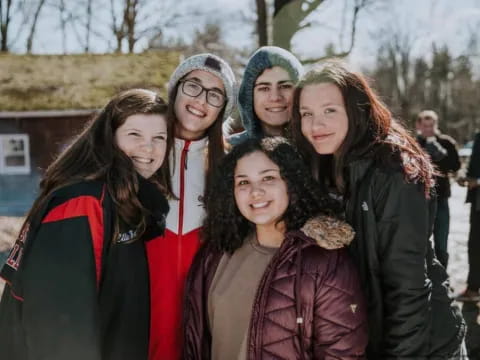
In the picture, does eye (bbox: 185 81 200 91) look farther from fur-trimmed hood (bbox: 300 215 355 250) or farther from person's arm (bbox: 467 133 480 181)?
person's arm (bbox: 467 133 480 181)

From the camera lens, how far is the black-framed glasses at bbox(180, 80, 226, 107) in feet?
10.0

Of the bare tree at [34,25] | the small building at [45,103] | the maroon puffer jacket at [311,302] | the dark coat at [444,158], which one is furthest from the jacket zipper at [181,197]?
the bare tree at [34,25]

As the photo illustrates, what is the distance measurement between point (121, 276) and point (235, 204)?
2.31 ft

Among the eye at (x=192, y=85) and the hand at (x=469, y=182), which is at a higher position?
the eye at (x=192, y=85)

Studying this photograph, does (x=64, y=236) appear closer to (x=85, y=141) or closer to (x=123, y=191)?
(x=123, y=191)

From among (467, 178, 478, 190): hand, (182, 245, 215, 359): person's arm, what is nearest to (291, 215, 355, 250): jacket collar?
(182, 245, 215, 359): person's arm

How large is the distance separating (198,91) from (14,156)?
559 inches

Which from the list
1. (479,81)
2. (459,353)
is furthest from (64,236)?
(479,81)

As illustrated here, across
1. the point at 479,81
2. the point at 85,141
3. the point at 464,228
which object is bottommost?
the point at 464,228

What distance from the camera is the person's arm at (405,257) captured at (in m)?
2.11

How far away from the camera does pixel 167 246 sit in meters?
2.79

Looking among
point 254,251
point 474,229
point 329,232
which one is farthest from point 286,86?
point 474,229

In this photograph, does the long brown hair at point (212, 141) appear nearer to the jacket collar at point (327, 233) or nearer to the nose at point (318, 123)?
the nose at point (318, 123)

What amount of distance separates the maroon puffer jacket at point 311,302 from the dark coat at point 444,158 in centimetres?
524
